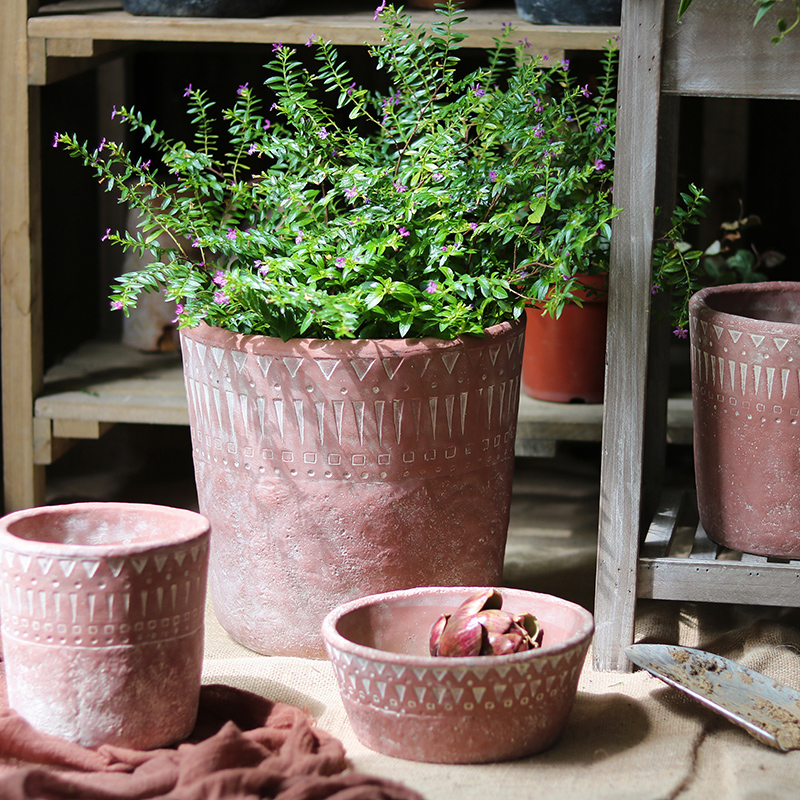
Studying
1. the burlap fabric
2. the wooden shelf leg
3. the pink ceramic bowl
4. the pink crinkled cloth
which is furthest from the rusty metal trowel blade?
the wooden shelf leg

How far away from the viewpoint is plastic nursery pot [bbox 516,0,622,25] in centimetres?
211

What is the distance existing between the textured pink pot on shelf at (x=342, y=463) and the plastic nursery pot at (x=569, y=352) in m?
0.54

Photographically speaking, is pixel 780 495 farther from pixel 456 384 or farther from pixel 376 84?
pixel 376 84

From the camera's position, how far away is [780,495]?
5.79 feet

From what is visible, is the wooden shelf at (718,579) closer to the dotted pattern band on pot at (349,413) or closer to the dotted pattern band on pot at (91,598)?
the dotted pattern band on pot at (349,413)

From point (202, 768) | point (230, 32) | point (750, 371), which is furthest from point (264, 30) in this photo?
point (202, 768)

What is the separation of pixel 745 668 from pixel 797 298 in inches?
25.1

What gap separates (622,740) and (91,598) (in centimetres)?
73

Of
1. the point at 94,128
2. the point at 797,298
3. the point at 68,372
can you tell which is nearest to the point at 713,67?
the point at 797,298

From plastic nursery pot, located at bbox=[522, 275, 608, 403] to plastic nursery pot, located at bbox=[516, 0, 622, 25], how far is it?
0.49 meters

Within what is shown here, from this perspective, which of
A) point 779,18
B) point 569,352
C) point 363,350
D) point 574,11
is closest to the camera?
point 779,18

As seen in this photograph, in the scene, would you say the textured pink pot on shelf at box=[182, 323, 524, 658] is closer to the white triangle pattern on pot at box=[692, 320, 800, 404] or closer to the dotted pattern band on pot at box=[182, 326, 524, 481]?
the dotted pattern band on pot at box=[182, 326, 524, 481]

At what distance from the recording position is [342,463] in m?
1.72

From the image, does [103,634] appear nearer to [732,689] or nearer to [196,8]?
[732,689]
